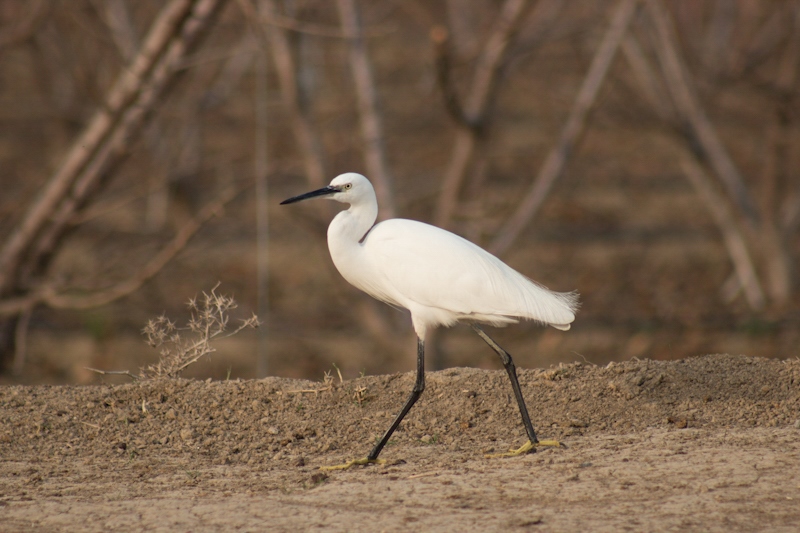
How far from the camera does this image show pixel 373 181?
30.5ft

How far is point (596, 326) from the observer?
11539 millimetres

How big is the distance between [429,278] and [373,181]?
4.69 m

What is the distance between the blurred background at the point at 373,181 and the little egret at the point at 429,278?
3.06 ft

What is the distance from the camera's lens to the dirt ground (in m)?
3.69

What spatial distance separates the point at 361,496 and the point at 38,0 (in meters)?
6.01

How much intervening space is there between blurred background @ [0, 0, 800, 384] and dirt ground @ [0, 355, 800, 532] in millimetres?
715

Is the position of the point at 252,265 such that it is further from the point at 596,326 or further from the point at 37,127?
the point at 37,127

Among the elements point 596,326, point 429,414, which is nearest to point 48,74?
point 596,326

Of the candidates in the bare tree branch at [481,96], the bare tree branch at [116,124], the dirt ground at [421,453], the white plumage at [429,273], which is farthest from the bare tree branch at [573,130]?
the white plumage at [429,273]

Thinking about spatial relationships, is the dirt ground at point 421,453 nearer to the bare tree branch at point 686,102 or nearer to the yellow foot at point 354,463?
the yellow foot at point 354,463

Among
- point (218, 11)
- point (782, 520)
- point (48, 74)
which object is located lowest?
point (782, 520)

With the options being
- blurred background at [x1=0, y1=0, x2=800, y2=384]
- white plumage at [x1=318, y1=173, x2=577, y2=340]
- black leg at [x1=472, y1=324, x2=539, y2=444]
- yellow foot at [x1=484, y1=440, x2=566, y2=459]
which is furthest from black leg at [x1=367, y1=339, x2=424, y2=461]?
blurred background at [x1=0, y1=0, x2=800, y2=384]

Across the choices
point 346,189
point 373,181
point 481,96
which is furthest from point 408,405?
point 373,181

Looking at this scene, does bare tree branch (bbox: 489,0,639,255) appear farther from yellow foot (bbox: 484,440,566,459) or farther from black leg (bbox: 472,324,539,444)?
yellow foot (bbox: 484,440,566,459)
